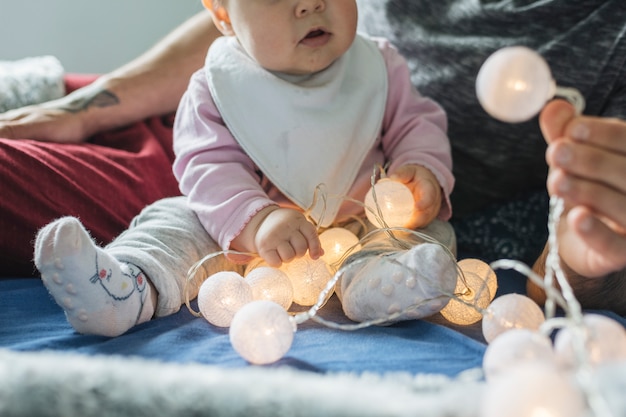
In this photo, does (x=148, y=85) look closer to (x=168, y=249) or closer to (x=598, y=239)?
(x=168, y=249)

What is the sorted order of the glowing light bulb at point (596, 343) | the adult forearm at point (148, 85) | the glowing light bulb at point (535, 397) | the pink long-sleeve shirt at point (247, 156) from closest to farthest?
the glowing light bulb at point (535, 397), the glowing light bulb at point (596, 343), the pink long-sleeve shirt at point (247, 156), the adult forearm at point (148, 85)

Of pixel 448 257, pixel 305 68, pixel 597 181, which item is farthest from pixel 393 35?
pixel 597 181

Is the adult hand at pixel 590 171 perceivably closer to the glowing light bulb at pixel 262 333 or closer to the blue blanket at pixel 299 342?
the blue blanket at pixel 299 342

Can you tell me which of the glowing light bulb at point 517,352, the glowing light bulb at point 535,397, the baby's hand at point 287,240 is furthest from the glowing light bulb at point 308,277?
the glowing light bulb at point 535,397

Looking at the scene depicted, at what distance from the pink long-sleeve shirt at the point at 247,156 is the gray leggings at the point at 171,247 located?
0.08 ft

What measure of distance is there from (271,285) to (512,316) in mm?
293

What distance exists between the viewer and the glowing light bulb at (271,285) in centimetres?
89

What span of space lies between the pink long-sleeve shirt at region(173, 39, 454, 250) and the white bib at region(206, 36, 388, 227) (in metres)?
0.03

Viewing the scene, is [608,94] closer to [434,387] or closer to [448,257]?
[448,257]

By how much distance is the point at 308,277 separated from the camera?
0.93m

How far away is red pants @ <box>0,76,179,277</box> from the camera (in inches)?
42.4

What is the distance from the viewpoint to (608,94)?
1.16 meters

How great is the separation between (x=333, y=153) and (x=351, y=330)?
0.36 m

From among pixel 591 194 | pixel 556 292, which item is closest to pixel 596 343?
pixel 556 292
